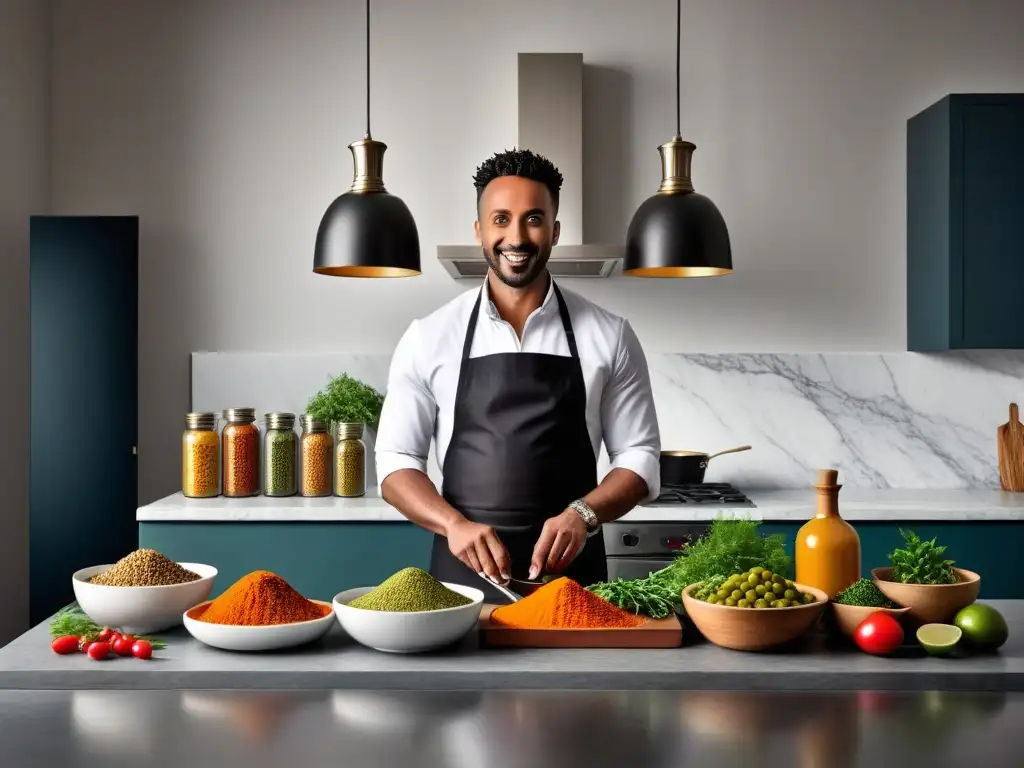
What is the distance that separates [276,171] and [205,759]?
3.08 m

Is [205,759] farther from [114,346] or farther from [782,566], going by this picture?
[114,346]

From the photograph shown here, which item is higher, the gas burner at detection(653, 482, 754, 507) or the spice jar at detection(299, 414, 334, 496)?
the spice jar at detection(299, 414, 334, 496)

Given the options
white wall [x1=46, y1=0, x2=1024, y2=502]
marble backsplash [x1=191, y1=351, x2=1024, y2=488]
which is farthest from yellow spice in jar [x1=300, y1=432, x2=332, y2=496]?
white wall [x1=46, y1=0, x2=1024, y2=502]

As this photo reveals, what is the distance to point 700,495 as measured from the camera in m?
3.45

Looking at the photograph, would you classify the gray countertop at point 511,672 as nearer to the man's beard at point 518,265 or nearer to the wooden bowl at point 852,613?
the wooden bowl at point 852,613

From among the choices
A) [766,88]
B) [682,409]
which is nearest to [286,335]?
[682,409]

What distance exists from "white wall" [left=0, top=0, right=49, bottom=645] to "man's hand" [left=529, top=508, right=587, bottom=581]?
2.59 metres

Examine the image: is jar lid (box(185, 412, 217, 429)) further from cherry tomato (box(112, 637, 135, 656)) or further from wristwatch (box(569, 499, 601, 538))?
cherry tomato (box(112, 637, 135, 656))

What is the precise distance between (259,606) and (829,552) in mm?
987

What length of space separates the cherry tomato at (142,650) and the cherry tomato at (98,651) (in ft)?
0.15

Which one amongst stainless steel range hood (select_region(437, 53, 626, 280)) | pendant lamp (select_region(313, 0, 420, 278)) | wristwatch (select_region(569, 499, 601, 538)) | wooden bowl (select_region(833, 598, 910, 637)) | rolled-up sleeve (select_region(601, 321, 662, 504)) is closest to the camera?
wooden bowl (select_region(833, 598, 910, 637))

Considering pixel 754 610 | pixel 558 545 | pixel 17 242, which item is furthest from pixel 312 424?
pixel 754 610

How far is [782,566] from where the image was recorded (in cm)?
187

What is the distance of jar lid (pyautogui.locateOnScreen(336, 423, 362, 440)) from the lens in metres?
3.55
